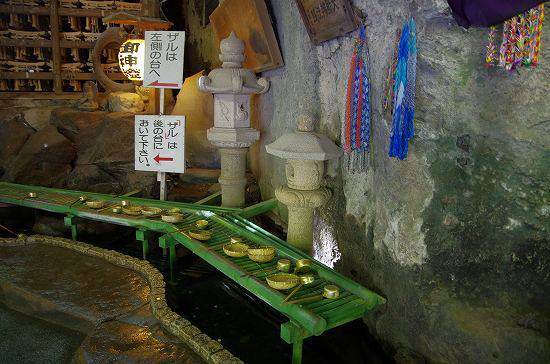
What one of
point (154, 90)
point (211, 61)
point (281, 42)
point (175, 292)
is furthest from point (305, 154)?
point (211, 61)

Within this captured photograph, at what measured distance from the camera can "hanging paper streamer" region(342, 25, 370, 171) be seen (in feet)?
13.2

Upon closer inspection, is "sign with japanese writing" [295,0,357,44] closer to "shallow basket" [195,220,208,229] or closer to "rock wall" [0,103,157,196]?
"shallow basket" [195,220,208,229]

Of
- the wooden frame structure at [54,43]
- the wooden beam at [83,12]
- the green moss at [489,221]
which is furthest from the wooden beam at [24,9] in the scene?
the green moss at [489,221]

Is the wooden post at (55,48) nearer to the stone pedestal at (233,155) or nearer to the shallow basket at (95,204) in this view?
the shallow basket at (95,204)

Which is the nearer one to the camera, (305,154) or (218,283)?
(305,154)

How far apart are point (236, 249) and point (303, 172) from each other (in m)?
1.12

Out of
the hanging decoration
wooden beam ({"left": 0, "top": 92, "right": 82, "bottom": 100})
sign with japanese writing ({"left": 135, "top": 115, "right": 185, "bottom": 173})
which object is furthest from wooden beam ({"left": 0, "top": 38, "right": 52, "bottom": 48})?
the hanging decoration

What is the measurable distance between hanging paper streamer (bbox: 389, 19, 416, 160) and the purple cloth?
1.42 ft

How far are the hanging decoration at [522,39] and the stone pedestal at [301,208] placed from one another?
2.39 meters

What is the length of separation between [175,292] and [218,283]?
0.55 meters

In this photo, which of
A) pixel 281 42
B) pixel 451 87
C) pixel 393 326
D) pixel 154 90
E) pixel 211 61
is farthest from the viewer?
pixel 211 61

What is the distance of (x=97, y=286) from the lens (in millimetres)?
4543

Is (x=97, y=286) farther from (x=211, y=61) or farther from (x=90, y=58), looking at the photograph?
(x=90, y=58)

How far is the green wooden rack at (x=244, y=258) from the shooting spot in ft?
10.6
